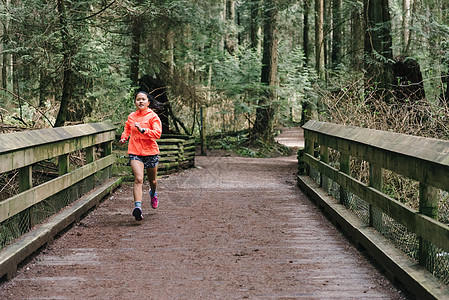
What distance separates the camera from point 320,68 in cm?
2402

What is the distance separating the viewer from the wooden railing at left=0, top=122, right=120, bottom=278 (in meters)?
4.79

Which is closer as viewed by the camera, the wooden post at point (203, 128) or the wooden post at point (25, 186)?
the wooden post at point (25, 186)

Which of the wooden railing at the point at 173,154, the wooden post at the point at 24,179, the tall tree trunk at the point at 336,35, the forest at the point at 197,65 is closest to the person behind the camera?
the wooden post at the point at 24,179

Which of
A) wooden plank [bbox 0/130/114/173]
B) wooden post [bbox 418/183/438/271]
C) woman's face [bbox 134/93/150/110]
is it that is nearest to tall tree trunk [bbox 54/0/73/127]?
wooden plank [bbox 0/130/114/173]

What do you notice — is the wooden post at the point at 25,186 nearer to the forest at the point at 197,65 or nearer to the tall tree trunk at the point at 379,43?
the forest at the point at 197,65

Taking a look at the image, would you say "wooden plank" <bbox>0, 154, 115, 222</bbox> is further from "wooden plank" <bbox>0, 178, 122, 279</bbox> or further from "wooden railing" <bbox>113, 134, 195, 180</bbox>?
"wooden railing" <bbox>113, 134, 195, 180</bbox>

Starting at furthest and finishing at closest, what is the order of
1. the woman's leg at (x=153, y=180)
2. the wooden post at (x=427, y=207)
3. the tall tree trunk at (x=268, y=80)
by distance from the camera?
the tall tree trunk at (x=268, y=80), the woman's leg at (x=153, y=180), the wooden post at (x=427, y=207)

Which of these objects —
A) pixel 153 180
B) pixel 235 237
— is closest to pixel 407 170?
pixel 235 237

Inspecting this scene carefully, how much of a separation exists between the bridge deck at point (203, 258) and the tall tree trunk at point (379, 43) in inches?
228

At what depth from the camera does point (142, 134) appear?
25.1 ft

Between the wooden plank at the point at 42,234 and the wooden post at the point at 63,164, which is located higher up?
the wooden post at the point at 63,164

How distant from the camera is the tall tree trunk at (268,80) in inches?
829

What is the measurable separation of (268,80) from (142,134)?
1422 cm

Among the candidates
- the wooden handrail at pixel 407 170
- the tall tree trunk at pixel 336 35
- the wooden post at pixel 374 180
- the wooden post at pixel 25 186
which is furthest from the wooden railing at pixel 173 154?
the tall tree trunk at pixel 336 35
